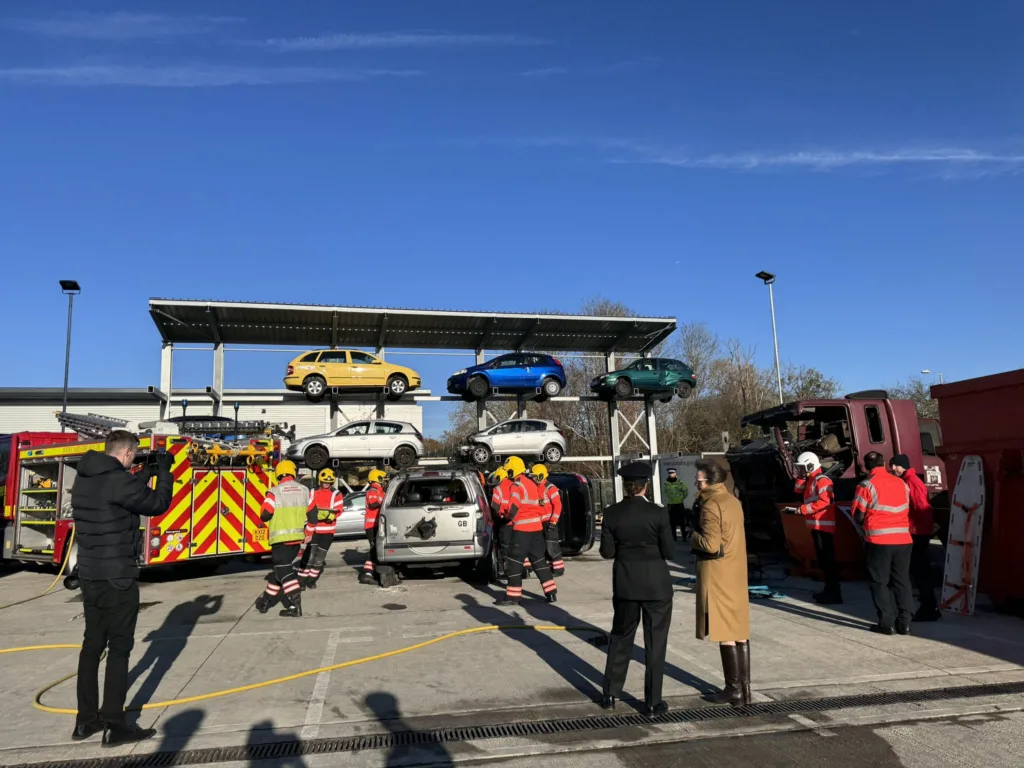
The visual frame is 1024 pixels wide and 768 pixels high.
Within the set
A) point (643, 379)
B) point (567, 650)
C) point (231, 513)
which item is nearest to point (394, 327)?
point (643, 379)

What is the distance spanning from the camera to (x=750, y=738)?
4383mm

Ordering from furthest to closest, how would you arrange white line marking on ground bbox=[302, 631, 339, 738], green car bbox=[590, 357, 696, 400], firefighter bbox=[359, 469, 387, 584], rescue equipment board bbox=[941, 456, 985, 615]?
1. green car bbox=[590, 357, 696, 400]
2. firefighter bbox=[359, 469, 387, 584]
3. rescue equipment board bbox=[941, 456, 985, 615]
4. white line marking on ground bbox=[302, 631, 339, 738]

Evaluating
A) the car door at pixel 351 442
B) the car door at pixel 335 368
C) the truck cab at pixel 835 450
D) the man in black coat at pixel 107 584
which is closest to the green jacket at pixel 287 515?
the man in black coat at pixel 107 584

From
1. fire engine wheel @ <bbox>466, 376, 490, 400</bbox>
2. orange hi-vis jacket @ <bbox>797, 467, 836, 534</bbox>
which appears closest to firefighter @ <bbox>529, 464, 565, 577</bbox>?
orange hi-vis jacket @ <bbox>797, 467, 836, 534</bbox>

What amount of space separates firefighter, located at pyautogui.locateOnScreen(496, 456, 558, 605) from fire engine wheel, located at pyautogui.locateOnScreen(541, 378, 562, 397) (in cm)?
1229

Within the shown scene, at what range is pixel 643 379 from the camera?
2211 cm

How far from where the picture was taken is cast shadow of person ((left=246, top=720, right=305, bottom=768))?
4141mm

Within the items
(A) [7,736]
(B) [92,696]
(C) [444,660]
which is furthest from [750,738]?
(A) [7,736]

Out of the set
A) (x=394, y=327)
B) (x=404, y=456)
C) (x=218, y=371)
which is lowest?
(x=404, y=456)

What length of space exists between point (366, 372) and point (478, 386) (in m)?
3.35

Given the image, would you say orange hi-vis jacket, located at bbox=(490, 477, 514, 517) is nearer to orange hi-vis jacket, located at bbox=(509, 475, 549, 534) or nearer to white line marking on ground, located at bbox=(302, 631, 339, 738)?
orange hi-vis jacket, located at bbox=(509, 475, 549, 534)

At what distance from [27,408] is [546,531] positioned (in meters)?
31.8

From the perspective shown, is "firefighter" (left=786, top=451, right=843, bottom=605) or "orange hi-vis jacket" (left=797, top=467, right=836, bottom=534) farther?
"orange hi-vis jacket" (left=797, top=467, right=836, bottom=534)

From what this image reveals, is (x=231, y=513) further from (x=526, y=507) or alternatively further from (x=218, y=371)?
(x=218, y=371)
